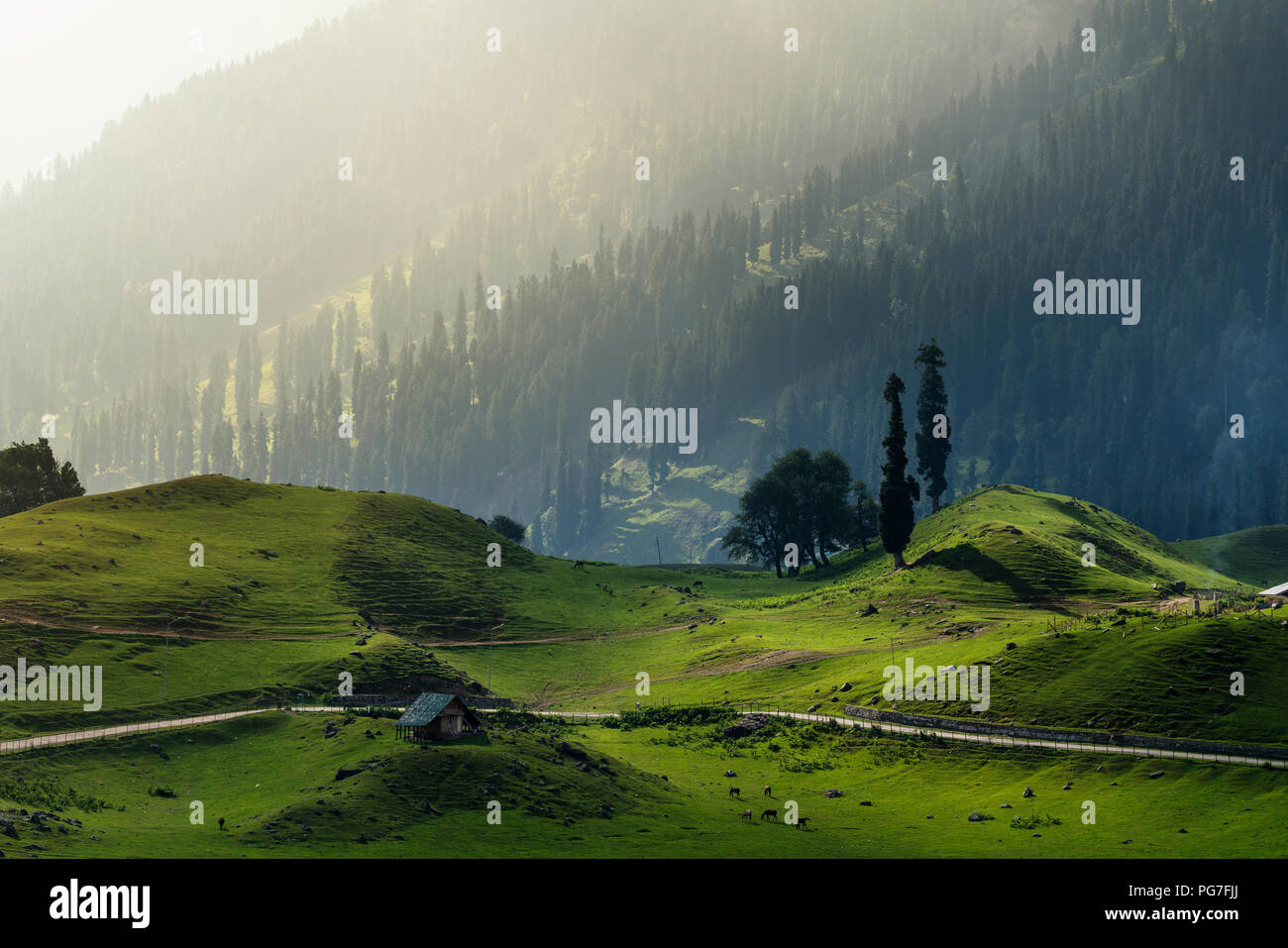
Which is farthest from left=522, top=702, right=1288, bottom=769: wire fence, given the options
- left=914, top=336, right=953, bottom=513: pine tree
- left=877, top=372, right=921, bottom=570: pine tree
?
left=914, top=336, right=953, bottom=513: pine tree

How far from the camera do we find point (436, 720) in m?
92.2

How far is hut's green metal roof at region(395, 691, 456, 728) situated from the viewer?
91938mm

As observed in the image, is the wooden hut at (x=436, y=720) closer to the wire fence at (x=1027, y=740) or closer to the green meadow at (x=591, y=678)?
the green meadow at (x=591, y=678)

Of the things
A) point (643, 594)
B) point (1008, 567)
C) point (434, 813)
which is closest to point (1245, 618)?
point (1008, 567)

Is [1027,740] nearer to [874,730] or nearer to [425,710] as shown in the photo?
[874,730]

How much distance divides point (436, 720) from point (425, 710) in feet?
5.38

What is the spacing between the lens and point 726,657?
140625 millimetres

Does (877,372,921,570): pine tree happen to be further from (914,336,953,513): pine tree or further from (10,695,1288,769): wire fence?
(10,695,1288,769): wire fence

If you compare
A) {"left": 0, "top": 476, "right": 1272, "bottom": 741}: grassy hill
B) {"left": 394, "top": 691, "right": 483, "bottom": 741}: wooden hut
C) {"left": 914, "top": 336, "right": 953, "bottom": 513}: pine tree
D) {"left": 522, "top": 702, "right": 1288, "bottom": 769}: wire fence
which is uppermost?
{"left": 914, "top": 336, "right": 953, "bottom": 513}: pine tree

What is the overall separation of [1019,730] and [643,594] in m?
82.6

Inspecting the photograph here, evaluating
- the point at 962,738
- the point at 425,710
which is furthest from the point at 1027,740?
the point at 425,710
